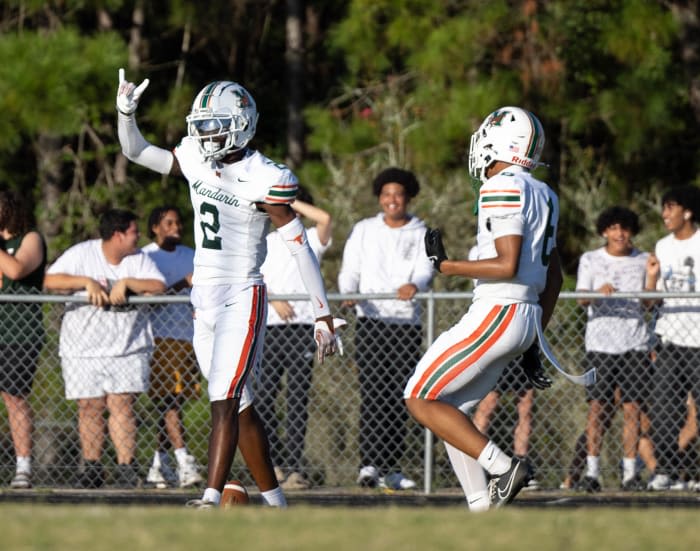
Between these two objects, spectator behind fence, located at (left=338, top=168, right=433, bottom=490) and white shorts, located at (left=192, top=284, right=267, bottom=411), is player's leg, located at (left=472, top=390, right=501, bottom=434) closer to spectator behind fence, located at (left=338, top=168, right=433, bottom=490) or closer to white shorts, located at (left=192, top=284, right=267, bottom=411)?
spectator behind fence, located at (left=338, top=168, right=433, bottom=490)

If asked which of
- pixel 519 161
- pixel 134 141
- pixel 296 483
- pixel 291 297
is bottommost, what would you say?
pixel 296 483

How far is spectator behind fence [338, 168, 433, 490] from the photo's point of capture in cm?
993

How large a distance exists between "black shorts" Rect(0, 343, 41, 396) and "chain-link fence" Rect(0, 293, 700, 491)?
35 mm

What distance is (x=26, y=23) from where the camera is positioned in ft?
57.5

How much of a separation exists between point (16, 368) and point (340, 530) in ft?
18.1

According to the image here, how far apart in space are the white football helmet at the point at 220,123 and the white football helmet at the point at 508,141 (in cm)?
111

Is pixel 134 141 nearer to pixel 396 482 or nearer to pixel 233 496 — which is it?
pixel 233 496

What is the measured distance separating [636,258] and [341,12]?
9.36 meters

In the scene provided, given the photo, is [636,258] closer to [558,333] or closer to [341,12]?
[558,333]

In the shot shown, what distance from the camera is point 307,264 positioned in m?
6.89

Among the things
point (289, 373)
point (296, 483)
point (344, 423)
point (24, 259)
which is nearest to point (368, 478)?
point (296, 483)

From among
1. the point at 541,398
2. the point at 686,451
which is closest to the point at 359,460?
the point at 541,398

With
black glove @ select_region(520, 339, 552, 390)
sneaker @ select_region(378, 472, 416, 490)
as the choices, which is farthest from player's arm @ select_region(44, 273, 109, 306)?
black glove @ select_region(520, 339, 552, 390)

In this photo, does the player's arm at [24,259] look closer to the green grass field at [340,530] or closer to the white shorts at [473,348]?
the white shorts at [473,348]
